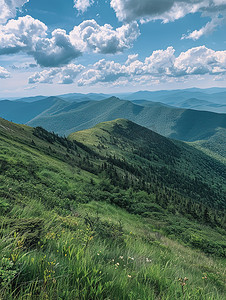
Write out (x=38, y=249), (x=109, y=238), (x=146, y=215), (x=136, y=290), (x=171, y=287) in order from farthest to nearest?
(x=146, y=215), (x=109, y=238), (x=38, y=249), (x=171, y=287), (x=136, y=290)

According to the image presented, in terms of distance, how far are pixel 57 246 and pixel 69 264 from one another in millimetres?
873

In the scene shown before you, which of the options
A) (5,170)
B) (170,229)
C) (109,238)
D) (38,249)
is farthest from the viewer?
(170,229)

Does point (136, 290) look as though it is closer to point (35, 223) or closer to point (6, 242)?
point (6, 242)

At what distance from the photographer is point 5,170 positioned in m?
18.7

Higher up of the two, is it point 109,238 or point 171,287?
point 171,287

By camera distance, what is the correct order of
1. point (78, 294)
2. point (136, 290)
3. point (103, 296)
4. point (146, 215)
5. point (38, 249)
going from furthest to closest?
point (146, 215) < point (38, 249) < point (136, 290) < point (103, 296) < point (78, 294)

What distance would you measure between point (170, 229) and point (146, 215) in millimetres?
4978

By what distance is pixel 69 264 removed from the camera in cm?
343

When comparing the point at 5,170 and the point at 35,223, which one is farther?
the point at 5,170

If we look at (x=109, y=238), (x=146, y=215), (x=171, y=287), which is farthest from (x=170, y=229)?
(x=171, y=287)

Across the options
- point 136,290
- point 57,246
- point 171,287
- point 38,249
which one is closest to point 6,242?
point 38,249

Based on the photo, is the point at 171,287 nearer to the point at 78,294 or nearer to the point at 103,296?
the point at 103,296

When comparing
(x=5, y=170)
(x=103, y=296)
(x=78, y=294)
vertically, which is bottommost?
(x=5, y=170)

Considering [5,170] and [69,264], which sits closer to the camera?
[69,264]
